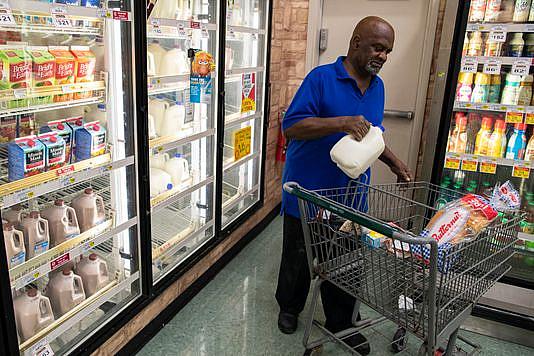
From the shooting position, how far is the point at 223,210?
354cm

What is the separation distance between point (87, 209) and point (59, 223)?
0.57 feet

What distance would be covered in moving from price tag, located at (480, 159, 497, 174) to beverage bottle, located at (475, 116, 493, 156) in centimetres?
10

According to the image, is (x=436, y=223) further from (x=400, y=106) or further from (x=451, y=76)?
(x=400, y=106)

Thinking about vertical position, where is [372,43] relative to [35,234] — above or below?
above

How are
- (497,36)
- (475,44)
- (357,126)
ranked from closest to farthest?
(357,126) → (497,36) → (475,44)

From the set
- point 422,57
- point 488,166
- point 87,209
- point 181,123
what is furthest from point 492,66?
point 87,209

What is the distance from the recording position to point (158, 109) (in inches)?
107

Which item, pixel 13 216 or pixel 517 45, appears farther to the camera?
pixel 517 45

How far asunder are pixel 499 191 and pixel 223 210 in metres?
2.11

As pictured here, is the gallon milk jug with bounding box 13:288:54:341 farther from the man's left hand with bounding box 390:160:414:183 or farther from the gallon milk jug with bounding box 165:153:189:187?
the man's left hand with bounding box 390:160:414:183

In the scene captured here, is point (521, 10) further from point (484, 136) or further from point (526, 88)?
point (484, 136)

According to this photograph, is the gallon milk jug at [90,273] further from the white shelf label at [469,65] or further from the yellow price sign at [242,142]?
the white shelf label at [469,65]

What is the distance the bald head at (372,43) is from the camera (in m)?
2.24

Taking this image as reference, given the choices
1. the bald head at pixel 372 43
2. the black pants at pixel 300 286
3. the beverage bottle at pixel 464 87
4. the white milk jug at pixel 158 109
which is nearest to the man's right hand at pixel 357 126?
A: the bald head at pixel 372 43
